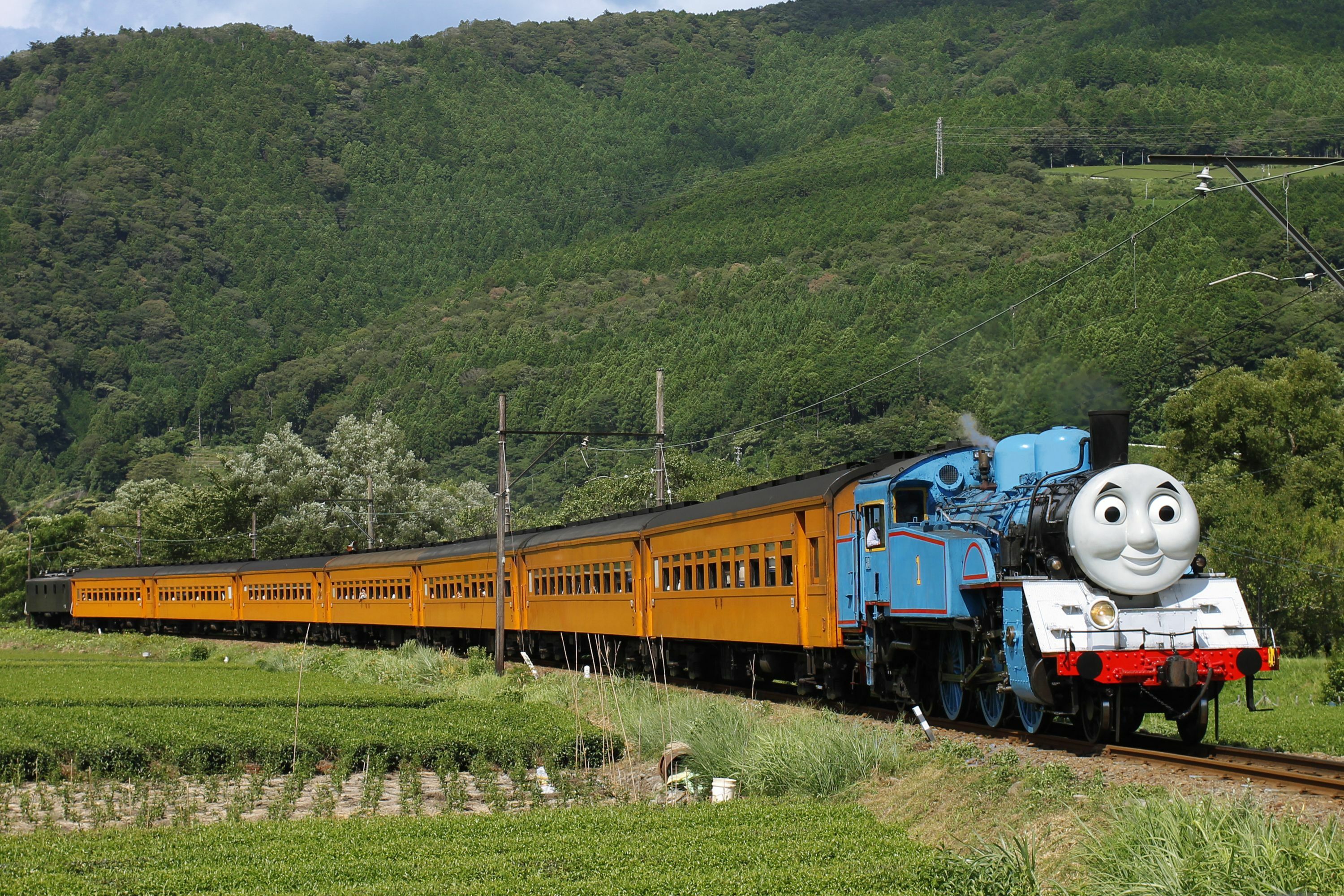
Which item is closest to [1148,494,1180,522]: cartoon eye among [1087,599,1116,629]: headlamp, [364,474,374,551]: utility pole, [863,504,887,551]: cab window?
[1087,599,1116,629]: headlamp

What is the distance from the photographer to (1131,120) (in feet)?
482

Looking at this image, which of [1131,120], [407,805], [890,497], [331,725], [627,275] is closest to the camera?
[407,805]

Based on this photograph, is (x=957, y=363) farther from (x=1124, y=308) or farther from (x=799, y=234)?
(x=799, y=234)

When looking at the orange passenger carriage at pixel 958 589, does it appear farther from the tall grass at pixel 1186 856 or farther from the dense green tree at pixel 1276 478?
the dense green tree at pixel 1276 478

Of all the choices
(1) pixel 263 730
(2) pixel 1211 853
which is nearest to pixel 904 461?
(2) pixel 1211 853

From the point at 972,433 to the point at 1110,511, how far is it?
629cm

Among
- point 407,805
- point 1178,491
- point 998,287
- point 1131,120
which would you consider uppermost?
point 1131,120

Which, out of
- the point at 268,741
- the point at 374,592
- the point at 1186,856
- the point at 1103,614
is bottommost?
the point at 268,741

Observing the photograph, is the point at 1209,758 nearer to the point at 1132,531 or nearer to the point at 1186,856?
the point at 1132,531

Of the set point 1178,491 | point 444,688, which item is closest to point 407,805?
point 1178,491

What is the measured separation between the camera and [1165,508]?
14516 mm

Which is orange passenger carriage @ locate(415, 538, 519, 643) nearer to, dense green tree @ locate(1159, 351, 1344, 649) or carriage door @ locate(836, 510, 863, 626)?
carriage door @ locate(836, 510, 863, 626)

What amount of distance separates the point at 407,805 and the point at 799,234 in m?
137

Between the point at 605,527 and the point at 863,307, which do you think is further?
the point at 863,307
